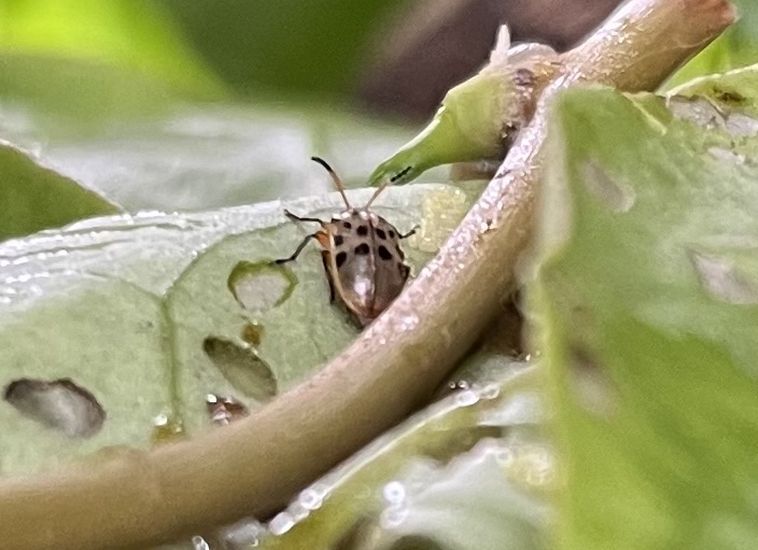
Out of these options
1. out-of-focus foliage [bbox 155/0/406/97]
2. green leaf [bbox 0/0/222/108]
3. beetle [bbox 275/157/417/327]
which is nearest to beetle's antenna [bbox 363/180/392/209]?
beetle [bbox 275/157/417/327]

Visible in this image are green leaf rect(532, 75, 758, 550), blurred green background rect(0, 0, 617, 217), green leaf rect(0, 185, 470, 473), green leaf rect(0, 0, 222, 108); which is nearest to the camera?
green leaf rect(532, 75, 758, 550)

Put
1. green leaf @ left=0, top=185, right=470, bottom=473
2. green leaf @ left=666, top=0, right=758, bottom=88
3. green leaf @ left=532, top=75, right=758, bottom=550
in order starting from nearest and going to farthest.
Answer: green leaf @ left=532, top=75, right=758, bottom=550 < green leaf @ left=0, top=185, right=470, bottom=473 < green leaf @ left=666, top=0, right=758, bottom=88

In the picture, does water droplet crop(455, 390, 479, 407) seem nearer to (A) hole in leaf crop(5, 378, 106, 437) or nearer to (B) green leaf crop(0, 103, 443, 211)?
(A) hole in leaf crop(5, 378, 106, 437)

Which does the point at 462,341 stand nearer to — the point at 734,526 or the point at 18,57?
the point at 734,526

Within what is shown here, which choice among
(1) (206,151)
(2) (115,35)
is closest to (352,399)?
(1) (206,151)

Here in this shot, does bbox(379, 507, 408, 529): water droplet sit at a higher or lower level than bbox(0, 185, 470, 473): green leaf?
lower

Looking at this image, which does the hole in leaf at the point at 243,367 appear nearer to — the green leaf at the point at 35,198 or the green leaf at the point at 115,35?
the green leaf at the point at 35,198

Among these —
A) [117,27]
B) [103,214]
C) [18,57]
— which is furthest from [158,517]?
[117,27]

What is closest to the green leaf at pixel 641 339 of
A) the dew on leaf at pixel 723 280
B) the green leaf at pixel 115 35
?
the dew on leaf at pixel 723 280
